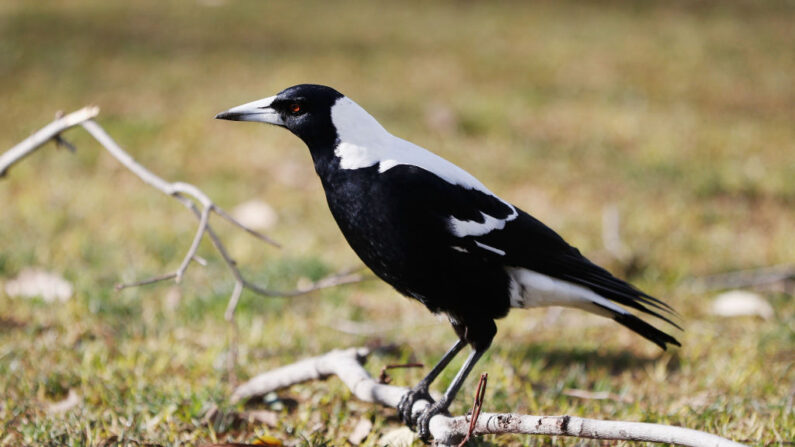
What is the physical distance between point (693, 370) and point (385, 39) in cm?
477

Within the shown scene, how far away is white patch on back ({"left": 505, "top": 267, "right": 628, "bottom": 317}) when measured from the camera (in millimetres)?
1957

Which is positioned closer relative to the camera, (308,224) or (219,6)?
(308,224)

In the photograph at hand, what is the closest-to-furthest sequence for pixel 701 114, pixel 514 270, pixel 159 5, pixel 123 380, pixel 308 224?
pixel 514 270 → pixel 123 380 → pixel 308 224 → pixel 701 114 → pixel 159 5

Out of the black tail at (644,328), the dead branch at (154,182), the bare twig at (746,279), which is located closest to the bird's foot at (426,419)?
the dead branch at (154,182)

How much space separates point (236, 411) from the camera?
1.98 m

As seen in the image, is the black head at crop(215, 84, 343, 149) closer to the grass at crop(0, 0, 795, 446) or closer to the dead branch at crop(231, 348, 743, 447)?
the dead branch at crop(231, 348, 743, 447)

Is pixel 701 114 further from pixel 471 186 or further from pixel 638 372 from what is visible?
pixel 471 186

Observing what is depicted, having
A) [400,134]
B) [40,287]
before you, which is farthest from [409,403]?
[400,134]

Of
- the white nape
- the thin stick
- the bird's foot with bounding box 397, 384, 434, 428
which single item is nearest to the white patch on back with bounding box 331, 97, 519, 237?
the white nape

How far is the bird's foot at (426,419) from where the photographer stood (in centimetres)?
177

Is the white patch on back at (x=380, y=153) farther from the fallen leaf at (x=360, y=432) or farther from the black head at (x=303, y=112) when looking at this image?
the fallen leaf at (x=360, y=432)

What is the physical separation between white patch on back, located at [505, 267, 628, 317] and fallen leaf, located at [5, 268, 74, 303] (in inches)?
65.7

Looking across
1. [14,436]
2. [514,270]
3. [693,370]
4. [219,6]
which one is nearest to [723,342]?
[693,370]

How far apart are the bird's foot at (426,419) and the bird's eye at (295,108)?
0.77m
